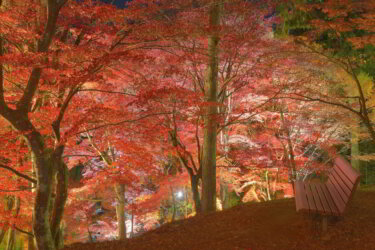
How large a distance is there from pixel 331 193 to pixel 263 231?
51.5 inches

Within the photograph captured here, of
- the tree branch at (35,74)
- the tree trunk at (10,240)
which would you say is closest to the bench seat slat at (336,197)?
the tree branch at (35,74)

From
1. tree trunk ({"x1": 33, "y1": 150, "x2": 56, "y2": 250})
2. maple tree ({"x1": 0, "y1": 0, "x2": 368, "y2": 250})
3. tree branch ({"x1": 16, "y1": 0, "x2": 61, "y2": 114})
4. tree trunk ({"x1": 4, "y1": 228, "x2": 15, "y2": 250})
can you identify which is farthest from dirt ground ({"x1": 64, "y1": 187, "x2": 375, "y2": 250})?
tree trunk ({"x1": 4, "y1": 228, "x2": 15, "y2": 250})

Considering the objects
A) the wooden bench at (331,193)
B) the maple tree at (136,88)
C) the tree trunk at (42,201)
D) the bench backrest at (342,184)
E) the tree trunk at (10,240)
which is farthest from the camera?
the tree trunk at (10,240)

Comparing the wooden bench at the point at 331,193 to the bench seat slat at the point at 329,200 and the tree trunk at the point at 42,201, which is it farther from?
the tree trunk at the point at 42,201

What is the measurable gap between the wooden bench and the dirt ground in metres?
0.32

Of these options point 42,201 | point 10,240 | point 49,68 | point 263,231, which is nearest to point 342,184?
point 263,231

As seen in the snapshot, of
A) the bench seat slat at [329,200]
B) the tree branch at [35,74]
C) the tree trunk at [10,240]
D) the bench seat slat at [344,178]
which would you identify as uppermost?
the tree branch at [35,74]

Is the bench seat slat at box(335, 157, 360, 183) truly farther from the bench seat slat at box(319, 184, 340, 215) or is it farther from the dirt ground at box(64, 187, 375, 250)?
the dirt ground at box(64, 187, 375, 250)

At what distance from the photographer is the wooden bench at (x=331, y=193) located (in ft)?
13.2

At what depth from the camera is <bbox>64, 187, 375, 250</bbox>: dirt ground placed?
13.8ft

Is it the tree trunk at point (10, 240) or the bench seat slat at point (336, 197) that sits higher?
the bench seat slat at point (336, 197)

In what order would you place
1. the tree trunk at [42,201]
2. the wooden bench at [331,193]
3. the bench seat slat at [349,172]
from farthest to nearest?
the tree trunk at [42,201] < the wooden bench at [331,193] < the bench seat slat at [349,172]

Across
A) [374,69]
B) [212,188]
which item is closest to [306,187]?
[212,188]

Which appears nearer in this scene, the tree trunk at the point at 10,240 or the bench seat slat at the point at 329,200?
the bench seat slat at the point at 329,200
